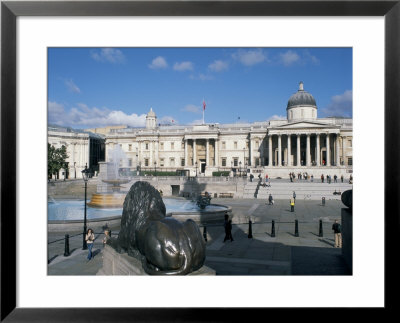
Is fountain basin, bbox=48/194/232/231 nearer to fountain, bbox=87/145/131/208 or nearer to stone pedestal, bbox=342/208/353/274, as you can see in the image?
fountain, bbox=87/145/131/208

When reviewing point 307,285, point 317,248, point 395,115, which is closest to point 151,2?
point 395,115

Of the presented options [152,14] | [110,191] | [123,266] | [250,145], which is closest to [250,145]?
[250,145]

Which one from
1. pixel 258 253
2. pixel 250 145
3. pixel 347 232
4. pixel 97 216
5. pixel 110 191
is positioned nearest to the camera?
pixel 347 232

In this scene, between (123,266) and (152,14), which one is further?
(123,266)

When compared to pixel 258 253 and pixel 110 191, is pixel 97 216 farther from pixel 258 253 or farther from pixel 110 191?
pixel 258 253

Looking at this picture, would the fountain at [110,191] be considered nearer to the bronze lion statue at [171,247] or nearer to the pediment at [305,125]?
the bronze lion statue at [171,247]

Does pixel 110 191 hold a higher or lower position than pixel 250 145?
lower
